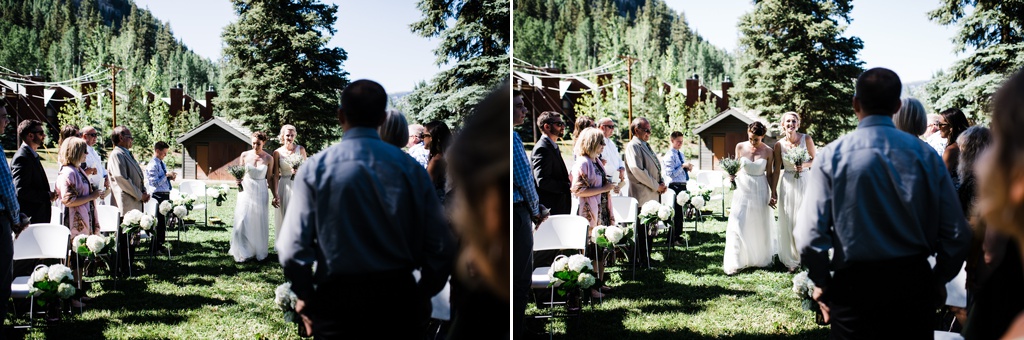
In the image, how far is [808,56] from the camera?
6309mm

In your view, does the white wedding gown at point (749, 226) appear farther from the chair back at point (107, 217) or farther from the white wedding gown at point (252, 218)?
the chair back at point (107, 217)

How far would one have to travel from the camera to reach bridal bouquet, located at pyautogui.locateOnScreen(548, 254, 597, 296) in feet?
11.7

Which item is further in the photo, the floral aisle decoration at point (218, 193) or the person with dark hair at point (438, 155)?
the floral aisle decoration at point (218, 193)

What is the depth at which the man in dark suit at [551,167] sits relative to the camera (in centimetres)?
303

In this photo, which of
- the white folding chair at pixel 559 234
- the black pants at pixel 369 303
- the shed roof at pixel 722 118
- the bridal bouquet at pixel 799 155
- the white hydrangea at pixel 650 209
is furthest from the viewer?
the shed roof at pixel 722 118

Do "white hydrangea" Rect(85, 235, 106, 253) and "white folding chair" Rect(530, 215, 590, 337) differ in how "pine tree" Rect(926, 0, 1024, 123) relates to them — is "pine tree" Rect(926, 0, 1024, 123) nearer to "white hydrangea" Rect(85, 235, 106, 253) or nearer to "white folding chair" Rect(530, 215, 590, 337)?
"white folding chair" Rect(530, 215, 590, 337)

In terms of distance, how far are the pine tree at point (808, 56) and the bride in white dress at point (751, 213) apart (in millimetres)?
553

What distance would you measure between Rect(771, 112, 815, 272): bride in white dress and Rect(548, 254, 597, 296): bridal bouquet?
8.01 feet

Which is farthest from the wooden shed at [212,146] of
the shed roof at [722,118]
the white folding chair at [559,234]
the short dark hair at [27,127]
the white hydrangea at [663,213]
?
the shed roof at [722,118]

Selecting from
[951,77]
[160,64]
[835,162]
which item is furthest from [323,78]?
[951,77]

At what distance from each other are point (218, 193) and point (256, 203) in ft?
2.78

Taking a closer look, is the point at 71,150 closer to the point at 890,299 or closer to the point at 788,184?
the point at 890,299

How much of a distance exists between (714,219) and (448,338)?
28.9 feet

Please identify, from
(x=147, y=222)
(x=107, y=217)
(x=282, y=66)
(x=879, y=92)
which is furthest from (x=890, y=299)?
(x=107, y=217)
